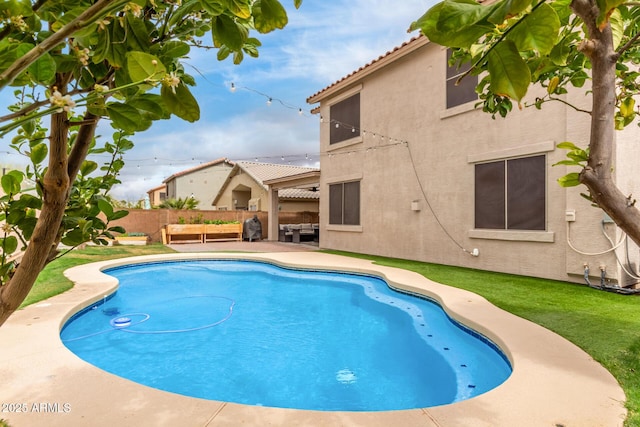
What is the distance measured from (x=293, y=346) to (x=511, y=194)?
6340 millimetres

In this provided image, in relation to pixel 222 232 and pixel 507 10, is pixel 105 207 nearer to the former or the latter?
pixel 507 10

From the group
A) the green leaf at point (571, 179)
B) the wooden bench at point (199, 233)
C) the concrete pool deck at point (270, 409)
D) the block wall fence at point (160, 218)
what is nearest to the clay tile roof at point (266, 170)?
the block wall fence at point (160, 218)

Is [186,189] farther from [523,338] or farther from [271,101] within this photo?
[523,338]

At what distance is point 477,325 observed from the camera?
4.89 metres

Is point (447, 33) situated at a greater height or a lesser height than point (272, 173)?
lesser

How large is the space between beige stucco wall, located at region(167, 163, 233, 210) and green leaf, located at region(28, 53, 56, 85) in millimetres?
31957

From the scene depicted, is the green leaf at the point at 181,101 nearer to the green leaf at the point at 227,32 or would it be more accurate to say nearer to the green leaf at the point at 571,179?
the green leaf at the point at 227,32

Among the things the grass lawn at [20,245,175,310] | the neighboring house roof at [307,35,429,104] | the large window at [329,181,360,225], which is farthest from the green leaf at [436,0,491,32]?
the large window at [329,181,360,225]

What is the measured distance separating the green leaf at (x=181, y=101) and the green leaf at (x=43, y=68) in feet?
0.68

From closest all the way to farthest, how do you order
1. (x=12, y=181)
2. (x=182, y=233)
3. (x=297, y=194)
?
(x=12, y=181) → (x=182, y=233) → (x=297, y=194)

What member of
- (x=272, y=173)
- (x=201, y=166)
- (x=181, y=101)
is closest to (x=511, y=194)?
(x=181, y=101)

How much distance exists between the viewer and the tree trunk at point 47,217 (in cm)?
93

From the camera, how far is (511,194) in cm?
853

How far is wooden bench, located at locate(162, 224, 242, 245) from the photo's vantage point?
17938 millimetres
